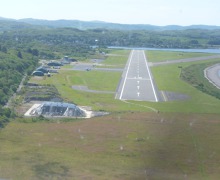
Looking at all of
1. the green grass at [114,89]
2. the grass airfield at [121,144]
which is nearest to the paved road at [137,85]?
the green grass at [114,89]

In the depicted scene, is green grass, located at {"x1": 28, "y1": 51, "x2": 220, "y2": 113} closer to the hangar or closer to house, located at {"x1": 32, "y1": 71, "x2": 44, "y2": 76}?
house, located at {"x1": 32, "y1": 71, "x2": 44, "y2": 76}

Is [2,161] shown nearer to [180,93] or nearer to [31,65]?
[180,93]

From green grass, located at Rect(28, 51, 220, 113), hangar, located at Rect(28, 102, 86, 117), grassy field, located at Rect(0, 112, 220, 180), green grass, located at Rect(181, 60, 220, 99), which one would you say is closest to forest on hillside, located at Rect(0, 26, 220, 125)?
hangar, located at Rect(28, 102, 86, 117)

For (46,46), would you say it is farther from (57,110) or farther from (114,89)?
(57,110)

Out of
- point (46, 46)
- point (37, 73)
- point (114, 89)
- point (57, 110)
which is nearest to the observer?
point (57, 110)

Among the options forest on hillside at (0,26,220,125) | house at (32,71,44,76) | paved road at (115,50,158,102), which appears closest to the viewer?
paved road at (115,50,158,102)

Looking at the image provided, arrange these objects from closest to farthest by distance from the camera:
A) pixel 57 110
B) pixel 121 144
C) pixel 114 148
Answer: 1. pixel 114 148
2. pixel 121 144
3. pixel 57 110

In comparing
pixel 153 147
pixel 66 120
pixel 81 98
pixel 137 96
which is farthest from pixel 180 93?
pixel 153 147

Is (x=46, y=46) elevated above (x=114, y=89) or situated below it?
below

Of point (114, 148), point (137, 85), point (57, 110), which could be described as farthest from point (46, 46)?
point (114, 148)
